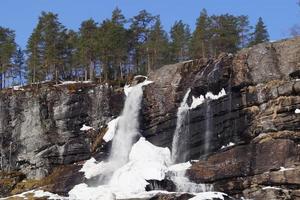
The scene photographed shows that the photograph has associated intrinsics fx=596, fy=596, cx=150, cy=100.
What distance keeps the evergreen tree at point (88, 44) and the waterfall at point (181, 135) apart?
22598 mm

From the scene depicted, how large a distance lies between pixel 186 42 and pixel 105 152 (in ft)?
105

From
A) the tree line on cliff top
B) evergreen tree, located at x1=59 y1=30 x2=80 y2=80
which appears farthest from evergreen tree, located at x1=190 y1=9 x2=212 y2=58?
evergreen tree, located at x1=59 y1=30 x2=80 y2=80

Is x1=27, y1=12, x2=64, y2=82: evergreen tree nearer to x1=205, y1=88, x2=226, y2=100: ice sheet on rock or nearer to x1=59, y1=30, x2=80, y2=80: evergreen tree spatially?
x1=59, y1=30, x2=80, y2=80: evergreen tree

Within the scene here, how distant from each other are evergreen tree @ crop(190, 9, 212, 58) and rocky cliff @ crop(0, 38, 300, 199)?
1935 centimetres

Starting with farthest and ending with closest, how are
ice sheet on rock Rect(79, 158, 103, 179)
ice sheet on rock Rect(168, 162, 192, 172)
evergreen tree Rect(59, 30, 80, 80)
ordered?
evergreen tree Rect(59, 30, 80, 80), ice sheet on rock Rect(79, 158, 103, 179), ice sheet on rock Rect(168, 162, 192, 172)

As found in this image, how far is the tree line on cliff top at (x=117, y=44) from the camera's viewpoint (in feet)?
231

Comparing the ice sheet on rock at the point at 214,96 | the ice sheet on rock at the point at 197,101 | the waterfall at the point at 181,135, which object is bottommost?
the waterfall at the point at 181,135

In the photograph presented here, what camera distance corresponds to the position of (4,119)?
59062 mm

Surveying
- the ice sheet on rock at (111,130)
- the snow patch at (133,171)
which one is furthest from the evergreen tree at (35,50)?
the snow patch at (133,171)

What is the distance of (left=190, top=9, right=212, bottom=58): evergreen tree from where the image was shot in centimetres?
7175

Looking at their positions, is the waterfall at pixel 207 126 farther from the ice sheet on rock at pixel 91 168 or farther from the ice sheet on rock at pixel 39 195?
the ice sheet on rock at pixel 39 195

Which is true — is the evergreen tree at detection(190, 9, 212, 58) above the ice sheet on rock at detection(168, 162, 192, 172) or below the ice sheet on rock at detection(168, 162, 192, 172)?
above

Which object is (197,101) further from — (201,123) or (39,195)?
(39,195)

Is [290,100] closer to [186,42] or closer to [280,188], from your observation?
[280,188]
